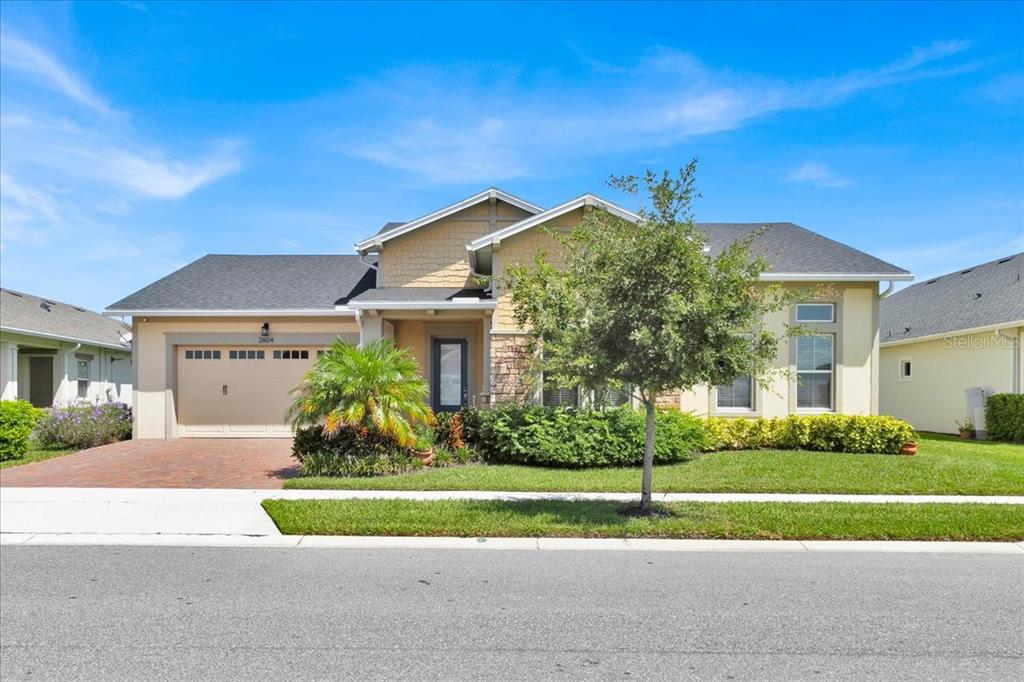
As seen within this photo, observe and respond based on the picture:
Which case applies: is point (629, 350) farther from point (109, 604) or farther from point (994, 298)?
point (994, 298)

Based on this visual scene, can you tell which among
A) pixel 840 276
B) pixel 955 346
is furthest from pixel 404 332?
pixel 955 346

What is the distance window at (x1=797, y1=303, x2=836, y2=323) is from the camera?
600 inches

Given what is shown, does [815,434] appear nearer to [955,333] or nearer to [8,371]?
[955,333]

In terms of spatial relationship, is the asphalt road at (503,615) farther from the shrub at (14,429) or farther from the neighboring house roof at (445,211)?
the neighboring house roof at (445,211)

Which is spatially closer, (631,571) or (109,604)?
(109,604)

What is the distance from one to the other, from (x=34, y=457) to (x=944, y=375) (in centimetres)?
2473

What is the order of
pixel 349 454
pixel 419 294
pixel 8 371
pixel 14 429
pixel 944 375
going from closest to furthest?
1. pixel 349 454
2. pixel 14 429
3. pixel 419 294
4. pixel 8 371
5. pixel 944 375

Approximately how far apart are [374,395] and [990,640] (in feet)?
29.6

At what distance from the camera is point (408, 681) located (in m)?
4.02

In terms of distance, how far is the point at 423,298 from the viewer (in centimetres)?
1500

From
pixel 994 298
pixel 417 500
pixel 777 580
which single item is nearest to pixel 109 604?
pixel 417 500

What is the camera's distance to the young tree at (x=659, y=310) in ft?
25.7

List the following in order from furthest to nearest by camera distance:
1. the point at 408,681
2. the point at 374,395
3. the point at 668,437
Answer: the point at 668,437 → the point at 374,395 → the point at 408,681

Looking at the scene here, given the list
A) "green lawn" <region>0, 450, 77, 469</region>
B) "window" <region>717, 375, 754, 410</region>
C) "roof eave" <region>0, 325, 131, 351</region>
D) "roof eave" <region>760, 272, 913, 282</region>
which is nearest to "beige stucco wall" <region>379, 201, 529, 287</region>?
"roof eave" <region>760, 272, 913, 282</region>
